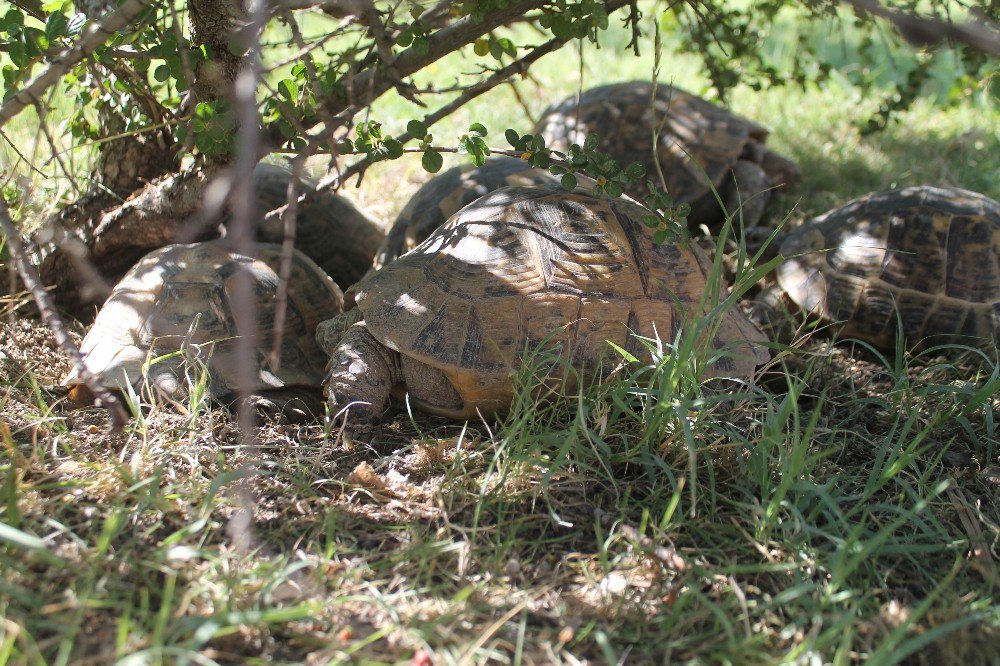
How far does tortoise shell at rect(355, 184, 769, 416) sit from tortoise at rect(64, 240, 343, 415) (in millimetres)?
375

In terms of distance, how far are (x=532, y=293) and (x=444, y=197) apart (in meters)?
1.06

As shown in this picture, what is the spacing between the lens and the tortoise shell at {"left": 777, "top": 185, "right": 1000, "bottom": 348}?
378cm

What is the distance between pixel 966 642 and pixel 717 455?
2.80 feet

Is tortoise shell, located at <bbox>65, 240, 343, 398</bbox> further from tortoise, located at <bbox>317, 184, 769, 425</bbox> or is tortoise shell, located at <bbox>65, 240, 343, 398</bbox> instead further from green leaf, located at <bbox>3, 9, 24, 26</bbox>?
green leaf, located at <bbox>3, 9, 24, 26</bbox>

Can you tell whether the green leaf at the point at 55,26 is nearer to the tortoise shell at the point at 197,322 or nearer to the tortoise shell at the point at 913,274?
the tortoise shell at the point at 197,322

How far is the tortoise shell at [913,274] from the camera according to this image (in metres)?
3.78

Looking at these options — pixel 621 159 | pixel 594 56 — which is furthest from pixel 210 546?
pixel 594 56

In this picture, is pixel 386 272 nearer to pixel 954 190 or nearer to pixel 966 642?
pixel 966 642

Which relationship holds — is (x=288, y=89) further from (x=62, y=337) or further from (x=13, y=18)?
(x=62, y=337)

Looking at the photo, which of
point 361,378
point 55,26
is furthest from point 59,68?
point 361,378

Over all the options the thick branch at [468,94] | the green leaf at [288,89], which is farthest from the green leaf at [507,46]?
the green leaf at [288,89]

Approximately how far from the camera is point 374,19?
243 cm

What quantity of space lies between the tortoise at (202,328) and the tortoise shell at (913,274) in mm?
2254

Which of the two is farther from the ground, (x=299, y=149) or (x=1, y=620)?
(x=299, y=149)
